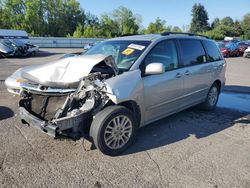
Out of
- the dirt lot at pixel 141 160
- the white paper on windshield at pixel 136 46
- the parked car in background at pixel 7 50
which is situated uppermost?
the white paper on windshield at pixel 136 46

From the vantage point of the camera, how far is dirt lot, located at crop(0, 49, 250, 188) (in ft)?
10.7

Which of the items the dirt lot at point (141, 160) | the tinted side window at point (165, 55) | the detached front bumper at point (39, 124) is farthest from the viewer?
the tinted side window at point (165, 55)

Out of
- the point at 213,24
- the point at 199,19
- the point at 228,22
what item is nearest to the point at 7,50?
the point at 199,19

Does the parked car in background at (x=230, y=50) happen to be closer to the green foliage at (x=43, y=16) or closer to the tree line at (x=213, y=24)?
the green foliage at (x=43, y=16)

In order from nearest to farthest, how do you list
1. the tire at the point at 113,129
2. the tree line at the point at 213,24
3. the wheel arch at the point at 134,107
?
the tire at the point at 113,129, the wheel arch at the point at 134,107, the tree line at the point at 213,24

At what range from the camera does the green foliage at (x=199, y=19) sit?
99312 millimetres

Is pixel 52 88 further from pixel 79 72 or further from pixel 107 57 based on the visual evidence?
pixel 107 57

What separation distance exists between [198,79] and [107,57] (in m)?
2.42

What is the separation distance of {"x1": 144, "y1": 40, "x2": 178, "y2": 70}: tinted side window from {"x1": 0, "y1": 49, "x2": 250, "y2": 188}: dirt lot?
1.23 m

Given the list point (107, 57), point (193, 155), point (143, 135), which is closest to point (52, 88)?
point (107, 57)

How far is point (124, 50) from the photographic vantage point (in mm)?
4652

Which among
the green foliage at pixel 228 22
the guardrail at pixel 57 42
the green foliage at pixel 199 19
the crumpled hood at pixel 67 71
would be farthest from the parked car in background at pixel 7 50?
the green foliage at pixel 199 19

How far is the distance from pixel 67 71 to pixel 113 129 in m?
1.12

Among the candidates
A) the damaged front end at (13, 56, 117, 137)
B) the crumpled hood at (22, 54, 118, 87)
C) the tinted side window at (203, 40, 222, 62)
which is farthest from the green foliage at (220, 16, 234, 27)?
the damaged front end at (13, 56, 117, 137)
